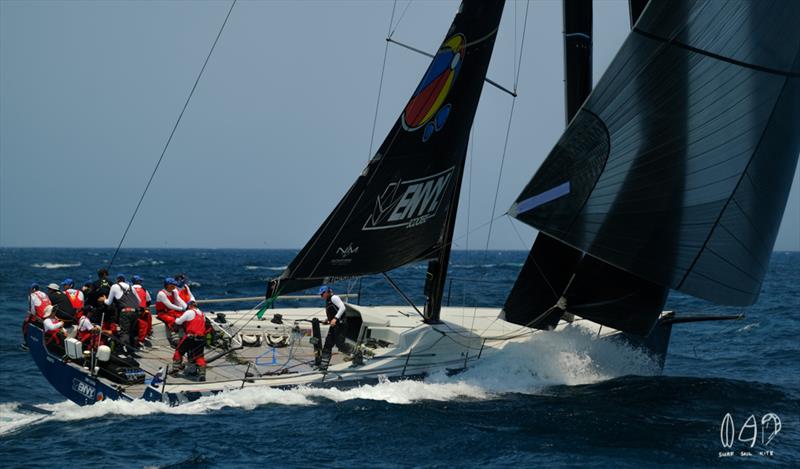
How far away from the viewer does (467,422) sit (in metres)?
11.2

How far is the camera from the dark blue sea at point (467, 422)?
9.83m

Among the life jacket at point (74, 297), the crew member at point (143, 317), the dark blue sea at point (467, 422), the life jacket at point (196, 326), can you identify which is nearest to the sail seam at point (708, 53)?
the dark blue sea at point (467, 422)

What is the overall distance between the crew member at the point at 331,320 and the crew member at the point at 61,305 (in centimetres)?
414

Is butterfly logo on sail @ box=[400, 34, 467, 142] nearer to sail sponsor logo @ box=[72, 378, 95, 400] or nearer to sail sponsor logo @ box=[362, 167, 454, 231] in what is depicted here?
sail sponsor logo @ box=[362, 167, 454, 231]

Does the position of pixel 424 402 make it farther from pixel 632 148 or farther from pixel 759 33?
pixel 759 33

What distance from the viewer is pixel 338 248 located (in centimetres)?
1307

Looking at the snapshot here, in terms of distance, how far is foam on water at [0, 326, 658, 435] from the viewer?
38.6 ft

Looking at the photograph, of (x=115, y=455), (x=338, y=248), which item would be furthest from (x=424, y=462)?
(x=338, y=248)

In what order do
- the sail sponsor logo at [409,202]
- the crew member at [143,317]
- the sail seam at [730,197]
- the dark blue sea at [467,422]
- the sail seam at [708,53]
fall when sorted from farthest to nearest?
the crew member at [143,317], the sail sponsor logo at [409,202], the sail seam at [730,197], the sail seam at [708,53], the dark blue sea at [467,422]

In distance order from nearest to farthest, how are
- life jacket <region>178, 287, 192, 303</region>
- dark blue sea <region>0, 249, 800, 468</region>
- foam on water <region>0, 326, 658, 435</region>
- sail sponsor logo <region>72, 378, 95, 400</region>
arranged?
dark blue sea <region>0, 249, 800, 468</region>
foam on water <region>0, 326, 658, 435</region>
sail sponsor logo <region>72, 378, 95, 400</region>
life jacket <region>178, 287, 192, 303</region>

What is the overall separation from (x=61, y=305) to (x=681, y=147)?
32.4ft

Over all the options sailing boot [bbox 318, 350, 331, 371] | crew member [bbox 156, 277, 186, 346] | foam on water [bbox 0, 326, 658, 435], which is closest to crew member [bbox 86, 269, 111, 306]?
crew member [bbox 156, 277, 186, 346]

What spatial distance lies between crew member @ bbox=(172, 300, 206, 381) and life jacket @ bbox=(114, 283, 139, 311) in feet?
5.80

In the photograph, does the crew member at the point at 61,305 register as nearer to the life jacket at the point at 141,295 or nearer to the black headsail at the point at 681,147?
the life jacket at the point at 141,295
